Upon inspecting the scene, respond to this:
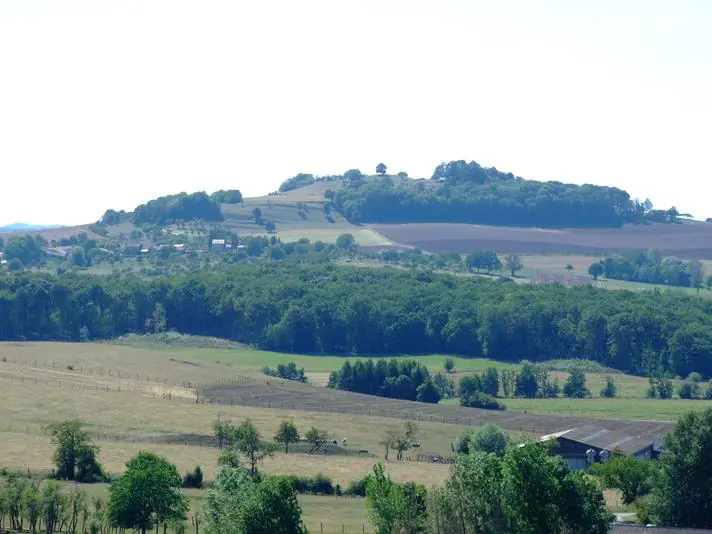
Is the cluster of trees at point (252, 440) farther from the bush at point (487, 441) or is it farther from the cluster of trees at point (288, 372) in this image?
the cluster of trees at point (288, 372)

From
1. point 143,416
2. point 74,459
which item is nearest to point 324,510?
point 74,459

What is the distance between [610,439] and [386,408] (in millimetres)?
22680

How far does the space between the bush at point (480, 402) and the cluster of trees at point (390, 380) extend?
3.01 m

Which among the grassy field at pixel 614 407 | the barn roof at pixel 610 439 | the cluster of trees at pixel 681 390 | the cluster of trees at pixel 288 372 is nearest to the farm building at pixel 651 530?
the barn roof at pixel 610 439

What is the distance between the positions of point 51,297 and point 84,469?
3266 inches

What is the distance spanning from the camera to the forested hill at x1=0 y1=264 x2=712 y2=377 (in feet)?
461

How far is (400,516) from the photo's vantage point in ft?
163

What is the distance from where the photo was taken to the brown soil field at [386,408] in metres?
93.5

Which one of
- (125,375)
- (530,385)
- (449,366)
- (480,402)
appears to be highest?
(125,375)

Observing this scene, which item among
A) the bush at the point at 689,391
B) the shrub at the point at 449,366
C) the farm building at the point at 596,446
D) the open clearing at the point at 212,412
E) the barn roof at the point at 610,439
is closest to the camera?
the open clearing at the point at 212,412

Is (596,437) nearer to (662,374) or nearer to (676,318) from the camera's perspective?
(662,374)

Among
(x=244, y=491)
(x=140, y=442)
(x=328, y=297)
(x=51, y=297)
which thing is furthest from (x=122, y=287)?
(x=244, y=491)

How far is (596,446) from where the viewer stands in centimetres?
8125

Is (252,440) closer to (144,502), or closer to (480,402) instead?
(144,502)
